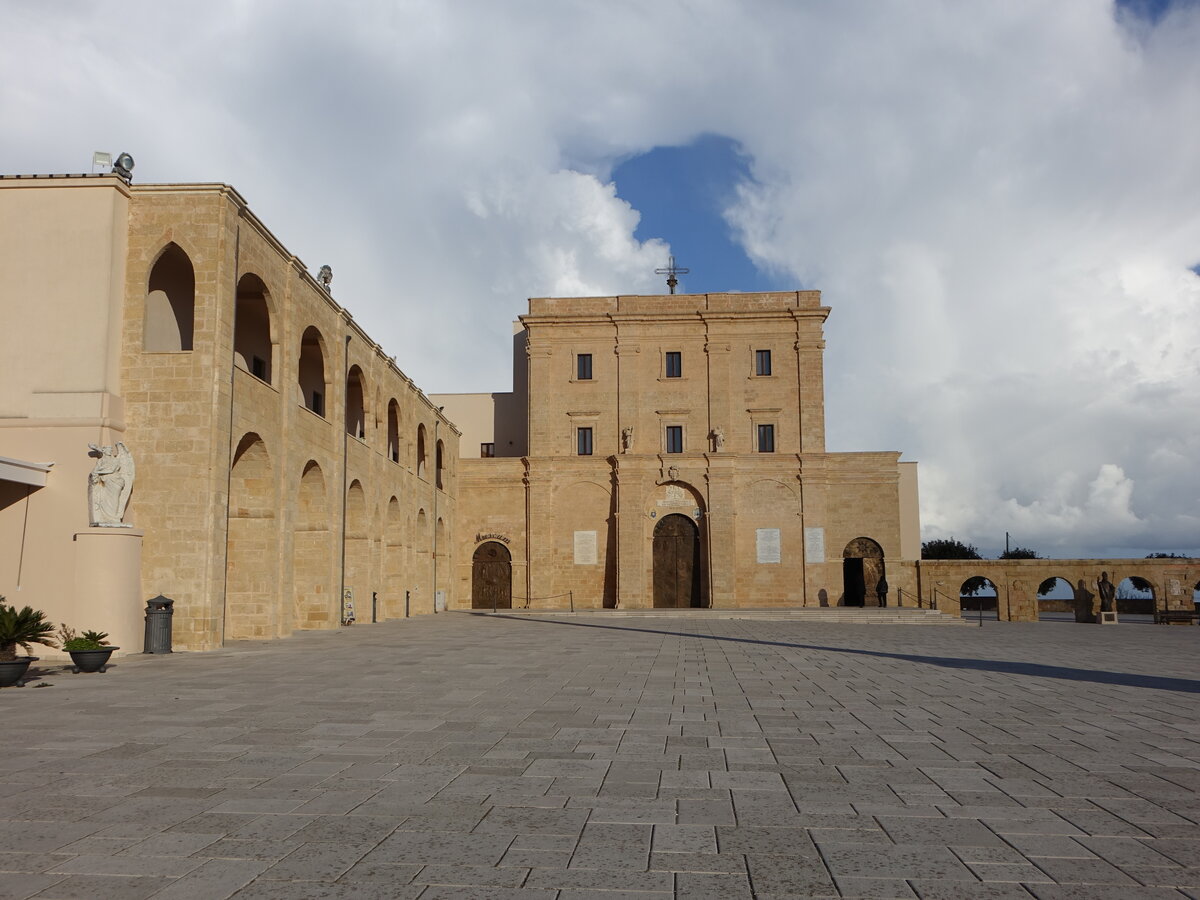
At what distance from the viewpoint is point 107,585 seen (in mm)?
16047

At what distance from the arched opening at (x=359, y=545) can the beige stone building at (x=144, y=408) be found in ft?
19.1

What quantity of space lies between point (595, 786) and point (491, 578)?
35.0 m

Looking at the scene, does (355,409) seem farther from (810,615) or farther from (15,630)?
(15,630)

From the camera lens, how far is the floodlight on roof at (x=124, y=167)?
59.6 ft

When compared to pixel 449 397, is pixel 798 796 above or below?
below

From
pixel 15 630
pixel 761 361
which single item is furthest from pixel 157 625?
pixel 761 361

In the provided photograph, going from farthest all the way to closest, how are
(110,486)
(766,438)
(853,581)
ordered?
(766,438) → (853,581) → (110,486)

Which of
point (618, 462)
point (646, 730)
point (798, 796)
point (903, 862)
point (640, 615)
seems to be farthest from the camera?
point (618, 462)

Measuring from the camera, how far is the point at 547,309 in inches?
1677

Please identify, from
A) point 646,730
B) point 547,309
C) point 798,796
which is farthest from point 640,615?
point 798,796

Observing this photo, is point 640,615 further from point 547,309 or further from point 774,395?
point 547,309

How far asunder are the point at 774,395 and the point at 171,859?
38.1 metres

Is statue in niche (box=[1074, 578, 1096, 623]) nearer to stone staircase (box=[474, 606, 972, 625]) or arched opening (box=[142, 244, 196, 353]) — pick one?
stone staircase (box=[474, 606, 972, 625])

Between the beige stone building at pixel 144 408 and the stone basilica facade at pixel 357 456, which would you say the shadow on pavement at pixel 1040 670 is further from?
the stone basilica facade at pixel 357 456
